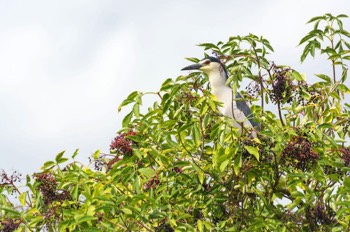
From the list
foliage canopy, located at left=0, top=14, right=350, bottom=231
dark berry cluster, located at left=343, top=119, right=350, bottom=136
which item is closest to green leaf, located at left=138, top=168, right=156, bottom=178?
foliage canopy, located at left=0, top=14, right=350, bottom=231

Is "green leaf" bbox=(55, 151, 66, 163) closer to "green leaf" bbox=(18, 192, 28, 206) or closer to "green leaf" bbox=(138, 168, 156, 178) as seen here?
"green leaf" bbox=(18, 192, 28, 206)

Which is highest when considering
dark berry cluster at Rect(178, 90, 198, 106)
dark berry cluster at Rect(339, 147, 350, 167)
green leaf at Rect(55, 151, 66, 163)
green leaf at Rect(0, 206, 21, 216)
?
dark berry cluster at Rect(178, 90, 198, 106)

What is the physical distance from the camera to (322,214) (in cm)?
682

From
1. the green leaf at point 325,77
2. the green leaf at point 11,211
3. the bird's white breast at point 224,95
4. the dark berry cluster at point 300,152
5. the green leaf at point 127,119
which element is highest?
Result: the bird's white breast at point 224,95

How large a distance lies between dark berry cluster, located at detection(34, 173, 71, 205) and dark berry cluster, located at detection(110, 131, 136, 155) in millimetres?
593

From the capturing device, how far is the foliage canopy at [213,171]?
6.27 m

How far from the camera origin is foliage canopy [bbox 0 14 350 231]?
20.6ft

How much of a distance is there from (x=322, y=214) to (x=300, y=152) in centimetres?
104

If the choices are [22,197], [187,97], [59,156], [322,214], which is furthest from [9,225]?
[322,214]

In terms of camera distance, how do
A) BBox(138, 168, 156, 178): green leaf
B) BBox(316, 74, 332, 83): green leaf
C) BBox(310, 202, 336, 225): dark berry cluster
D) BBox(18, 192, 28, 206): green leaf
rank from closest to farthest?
BBox(138, 168, 156, 178): green leaf < BBox(310, 202, 336, 225): dark berry cluster < BBox(18, 192, 28, 206): green leaf < BBox(316, 74, 332, 83): green leaf

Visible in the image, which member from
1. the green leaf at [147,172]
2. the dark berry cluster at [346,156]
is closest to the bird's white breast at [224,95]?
the dark berry cluster at [346,156]

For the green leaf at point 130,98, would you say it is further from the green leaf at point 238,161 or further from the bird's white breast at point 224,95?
the bird's white breast at point 224,95

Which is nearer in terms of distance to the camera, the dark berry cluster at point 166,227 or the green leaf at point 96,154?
the dark berry cluster at point 166,227

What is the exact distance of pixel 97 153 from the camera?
23.5 feet
